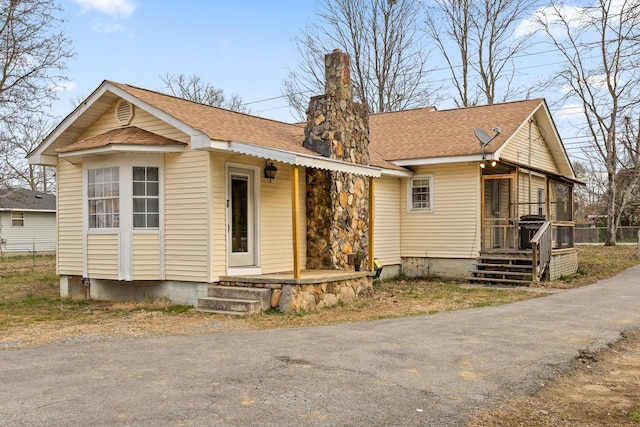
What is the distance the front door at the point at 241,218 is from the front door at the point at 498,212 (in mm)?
7051

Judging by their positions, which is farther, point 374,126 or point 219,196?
point 374,126

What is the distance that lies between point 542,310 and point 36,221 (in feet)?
98.8

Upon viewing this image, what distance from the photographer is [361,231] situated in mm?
13164

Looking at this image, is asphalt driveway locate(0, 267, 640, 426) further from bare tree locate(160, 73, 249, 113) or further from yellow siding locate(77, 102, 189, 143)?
bare tree locate(160, 73, 249, 113)

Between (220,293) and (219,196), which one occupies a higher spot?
(219,196)

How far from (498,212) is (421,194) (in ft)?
10.0

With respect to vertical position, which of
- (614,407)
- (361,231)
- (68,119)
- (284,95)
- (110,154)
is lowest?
(614,407)

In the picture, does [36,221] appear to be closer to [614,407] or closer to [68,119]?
[68,119]

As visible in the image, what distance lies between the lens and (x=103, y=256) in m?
11.2

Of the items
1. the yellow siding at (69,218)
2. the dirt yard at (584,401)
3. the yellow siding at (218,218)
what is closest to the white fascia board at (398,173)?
the yellow siding at (218,218)

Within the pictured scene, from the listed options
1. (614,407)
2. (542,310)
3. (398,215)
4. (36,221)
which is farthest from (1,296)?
(36,221)

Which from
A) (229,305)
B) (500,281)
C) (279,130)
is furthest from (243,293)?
(500,281)

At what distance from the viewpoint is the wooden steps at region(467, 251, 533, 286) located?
14.5 m

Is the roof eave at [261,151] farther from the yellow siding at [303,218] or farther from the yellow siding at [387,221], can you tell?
the yellow siding at [387,221]
